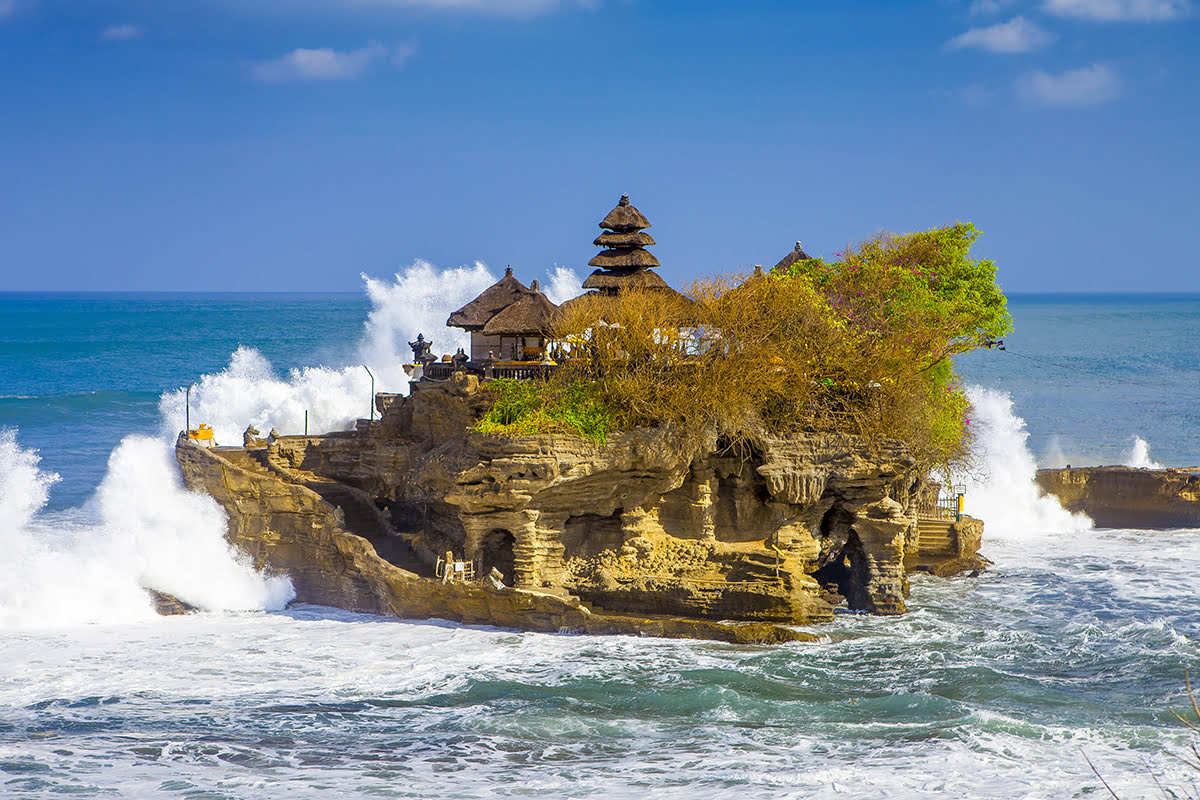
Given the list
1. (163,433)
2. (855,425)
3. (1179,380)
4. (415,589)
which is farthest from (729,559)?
(1179,380)

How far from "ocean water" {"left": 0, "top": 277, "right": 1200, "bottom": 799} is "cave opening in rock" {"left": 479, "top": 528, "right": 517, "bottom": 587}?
75.4 inches

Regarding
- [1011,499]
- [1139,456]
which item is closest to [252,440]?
[1011,499]

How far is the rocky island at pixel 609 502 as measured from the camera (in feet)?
89.6

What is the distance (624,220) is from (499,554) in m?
9.50

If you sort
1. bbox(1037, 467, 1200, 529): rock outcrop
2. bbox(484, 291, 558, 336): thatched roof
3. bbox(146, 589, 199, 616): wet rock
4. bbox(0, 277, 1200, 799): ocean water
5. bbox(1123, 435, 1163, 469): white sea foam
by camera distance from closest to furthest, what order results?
bbox(0, 277, 1200, 799): ocean water
bbox(146, 589, 199, 616): wet rock
bbox(484, 291, 558, 336): thatched roof
bbox(1037, 467, 1200, 529): rock outcrop
bbox(1123, 435, 1163, 469): white sea foam

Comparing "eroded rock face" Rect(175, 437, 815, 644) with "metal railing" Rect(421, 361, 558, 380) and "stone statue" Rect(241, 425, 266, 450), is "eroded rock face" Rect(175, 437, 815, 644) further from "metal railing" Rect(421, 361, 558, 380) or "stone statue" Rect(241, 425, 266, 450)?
"metal railing" Rect(421, 361, 558, 380)

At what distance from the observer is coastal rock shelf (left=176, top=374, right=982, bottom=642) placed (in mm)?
27219

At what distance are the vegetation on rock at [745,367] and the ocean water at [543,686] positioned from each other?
16.2 feet

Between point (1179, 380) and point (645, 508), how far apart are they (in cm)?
7781

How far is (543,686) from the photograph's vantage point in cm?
2383

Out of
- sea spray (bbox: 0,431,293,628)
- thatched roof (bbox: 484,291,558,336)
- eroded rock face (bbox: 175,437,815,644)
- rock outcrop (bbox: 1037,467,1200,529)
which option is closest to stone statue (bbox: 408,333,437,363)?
thatched roof (bbox: 484,291,558,336)

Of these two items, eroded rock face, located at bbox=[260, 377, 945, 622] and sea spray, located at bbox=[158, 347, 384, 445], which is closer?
eroded rock face, located at bbox=[260, 377, 945, 622]

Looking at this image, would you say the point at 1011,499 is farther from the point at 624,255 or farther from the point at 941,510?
the point at 624,255

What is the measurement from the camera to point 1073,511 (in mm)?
45000
